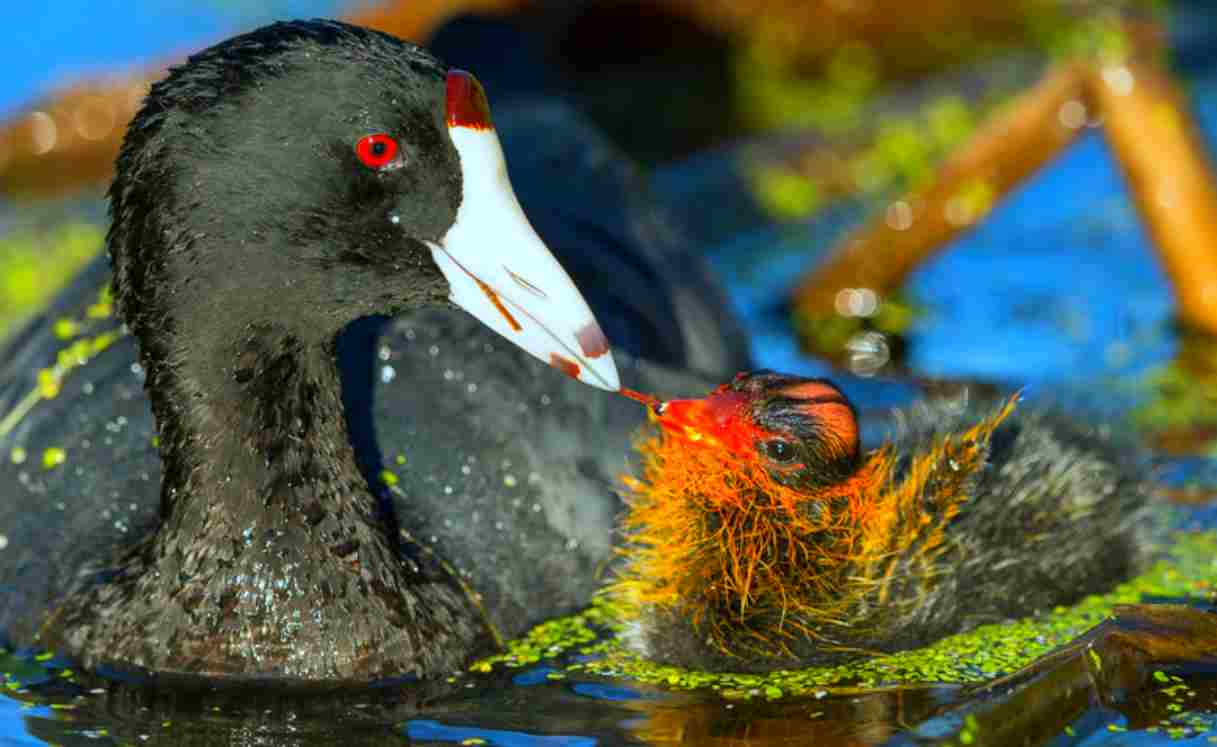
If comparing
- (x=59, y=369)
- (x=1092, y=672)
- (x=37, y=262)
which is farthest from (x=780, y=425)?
(x=37, y=262)

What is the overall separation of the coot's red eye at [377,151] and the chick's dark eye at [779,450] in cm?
92

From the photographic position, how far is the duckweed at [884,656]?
4332 mm

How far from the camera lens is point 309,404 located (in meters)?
4.36

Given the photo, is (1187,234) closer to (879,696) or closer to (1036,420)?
(1036,420)

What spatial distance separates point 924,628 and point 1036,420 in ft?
2.64

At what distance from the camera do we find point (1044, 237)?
807 centimetres

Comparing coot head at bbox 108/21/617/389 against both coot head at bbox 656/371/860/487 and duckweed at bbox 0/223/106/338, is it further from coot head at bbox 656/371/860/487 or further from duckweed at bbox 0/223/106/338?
duckweed at bbox 0/223/106/338

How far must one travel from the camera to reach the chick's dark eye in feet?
13.8

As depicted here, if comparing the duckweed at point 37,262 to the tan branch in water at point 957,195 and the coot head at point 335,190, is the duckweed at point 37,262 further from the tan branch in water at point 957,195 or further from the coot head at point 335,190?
the coot head at point 335,190

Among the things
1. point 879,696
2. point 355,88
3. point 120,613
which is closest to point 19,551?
point 120,613

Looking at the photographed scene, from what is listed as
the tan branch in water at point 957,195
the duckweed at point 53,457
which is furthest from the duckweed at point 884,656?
the tan branch in water at point 957,195

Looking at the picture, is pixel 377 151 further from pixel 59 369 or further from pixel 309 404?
pixel 59 369

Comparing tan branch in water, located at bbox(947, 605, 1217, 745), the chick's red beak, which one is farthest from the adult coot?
tan branch in water, located at bbox(947, 605, 1217, 745)

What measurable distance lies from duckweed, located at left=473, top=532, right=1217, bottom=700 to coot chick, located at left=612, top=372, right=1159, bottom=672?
0.12 feet
